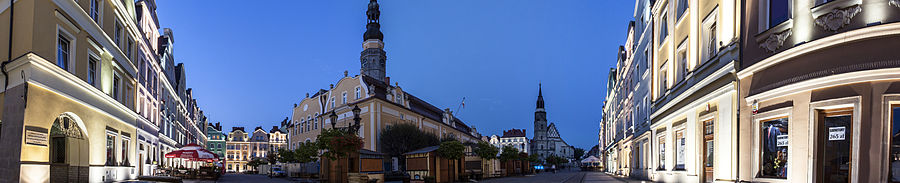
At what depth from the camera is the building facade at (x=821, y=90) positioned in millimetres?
7586

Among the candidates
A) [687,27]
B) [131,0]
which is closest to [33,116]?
[131,0]

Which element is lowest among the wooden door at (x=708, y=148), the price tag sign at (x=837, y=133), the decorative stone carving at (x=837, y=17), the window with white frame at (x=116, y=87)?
the wooden door at (x=708, y=148)

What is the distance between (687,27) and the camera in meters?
15.1

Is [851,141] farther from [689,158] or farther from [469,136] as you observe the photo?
[469,136]

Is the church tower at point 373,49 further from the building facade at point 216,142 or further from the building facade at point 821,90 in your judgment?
the building facade at point 216,142

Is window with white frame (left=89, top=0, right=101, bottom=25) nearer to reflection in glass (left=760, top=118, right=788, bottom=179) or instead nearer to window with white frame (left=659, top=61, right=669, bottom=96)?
reflection in glass (left=760, top=118, right=788, bottom=179)

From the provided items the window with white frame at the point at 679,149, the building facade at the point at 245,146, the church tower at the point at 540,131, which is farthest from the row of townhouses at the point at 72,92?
the church tower at the point at 540,131

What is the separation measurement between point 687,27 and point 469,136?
63.9 metres

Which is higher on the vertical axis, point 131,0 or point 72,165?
point 131,0

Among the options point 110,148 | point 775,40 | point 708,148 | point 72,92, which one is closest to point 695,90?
point 708,148

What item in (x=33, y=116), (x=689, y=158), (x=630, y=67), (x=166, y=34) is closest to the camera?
(x=33, y=116)

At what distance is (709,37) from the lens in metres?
13.4

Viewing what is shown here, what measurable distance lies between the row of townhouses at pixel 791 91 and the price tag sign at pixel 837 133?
0.6 inches

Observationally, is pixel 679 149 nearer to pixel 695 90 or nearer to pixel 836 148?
pixel 695 90
